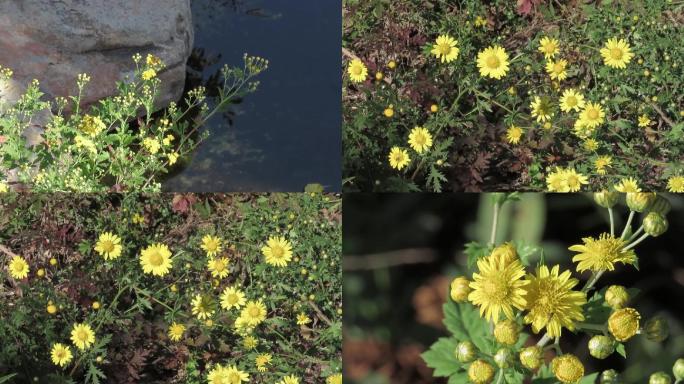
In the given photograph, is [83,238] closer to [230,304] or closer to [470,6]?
[230,304]

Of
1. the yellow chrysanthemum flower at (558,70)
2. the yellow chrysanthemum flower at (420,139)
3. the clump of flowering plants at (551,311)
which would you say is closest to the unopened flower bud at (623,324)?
the clump of flowering plants at (551,311)

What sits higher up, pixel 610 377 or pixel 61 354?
pixel 610 377

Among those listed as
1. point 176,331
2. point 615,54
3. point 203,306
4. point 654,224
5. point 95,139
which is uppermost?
point 615,54

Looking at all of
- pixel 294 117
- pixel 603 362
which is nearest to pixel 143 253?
pixel 294 117

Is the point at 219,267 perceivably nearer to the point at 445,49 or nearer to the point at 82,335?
the point at 82,335

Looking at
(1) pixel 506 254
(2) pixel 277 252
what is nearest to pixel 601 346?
(1) pixel 506 254
